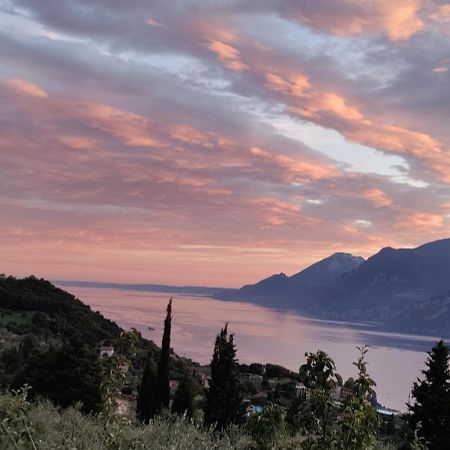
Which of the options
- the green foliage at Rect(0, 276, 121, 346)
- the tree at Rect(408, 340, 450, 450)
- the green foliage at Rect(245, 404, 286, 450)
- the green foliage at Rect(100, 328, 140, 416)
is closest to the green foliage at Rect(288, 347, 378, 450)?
the green foliage at Rect(245, 404, 286, 450)

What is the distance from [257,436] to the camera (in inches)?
254

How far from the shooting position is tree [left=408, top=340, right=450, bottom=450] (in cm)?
2271

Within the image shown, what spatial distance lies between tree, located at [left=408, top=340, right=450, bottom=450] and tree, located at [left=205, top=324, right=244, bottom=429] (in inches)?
371

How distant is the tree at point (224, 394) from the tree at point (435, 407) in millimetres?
9429

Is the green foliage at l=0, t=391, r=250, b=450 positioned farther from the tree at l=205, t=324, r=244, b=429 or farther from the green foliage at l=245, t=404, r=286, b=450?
the tree at l=205, t=324, r=244, b=429

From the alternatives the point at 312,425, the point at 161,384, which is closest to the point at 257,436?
the point at 312,425

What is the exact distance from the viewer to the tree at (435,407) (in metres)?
22.7

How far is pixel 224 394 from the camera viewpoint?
29078 mm

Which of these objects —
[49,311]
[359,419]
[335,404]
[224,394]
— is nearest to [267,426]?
[335,404]

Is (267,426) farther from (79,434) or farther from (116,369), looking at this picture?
(79,434)

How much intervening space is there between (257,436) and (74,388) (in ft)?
81.1

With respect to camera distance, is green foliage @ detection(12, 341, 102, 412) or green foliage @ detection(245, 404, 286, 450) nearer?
green foliage @ detection(245, 404, 286, 450)

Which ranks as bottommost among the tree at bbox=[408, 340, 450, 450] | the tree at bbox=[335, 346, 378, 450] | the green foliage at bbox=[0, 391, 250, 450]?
the tree at bbox=[408, 340, 450, 450]

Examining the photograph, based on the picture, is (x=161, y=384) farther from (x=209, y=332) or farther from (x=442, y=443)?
(x=209, y=332)
